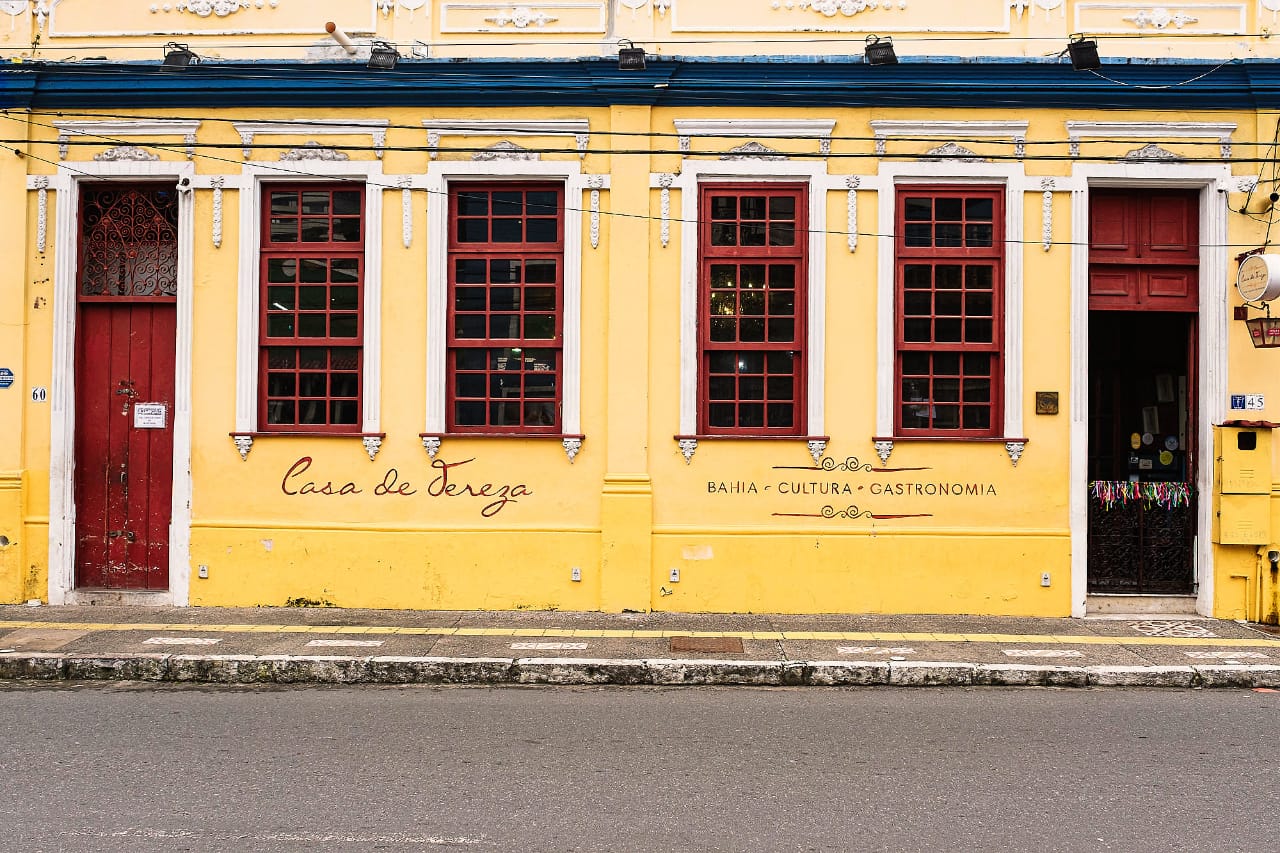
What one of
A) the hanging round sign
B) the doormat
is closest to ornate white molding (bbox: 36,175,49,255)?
the doormat

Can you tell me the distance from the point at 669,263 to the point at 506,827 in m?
6.19

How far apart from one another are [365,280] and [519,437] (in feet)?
7.17

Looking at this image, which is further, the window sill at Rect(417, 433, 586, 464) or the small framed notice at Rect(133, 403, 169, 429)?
the small framed notice at Rect(133, 403, 169, 429)

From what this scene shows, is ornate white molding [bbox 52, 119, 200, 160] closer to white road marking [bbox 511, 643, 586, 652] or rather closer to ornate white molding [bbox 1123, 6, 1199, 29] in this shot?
white road marking [bbox 511, 643, 586, 652]

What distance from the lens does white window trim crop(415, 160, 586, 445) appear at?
31.7 ft

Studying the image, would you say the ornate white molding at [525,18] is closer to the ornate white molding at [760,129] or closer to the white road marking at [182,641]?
the ornate white molding at [760,129]

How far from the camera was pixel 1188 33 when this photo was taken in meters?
9.57

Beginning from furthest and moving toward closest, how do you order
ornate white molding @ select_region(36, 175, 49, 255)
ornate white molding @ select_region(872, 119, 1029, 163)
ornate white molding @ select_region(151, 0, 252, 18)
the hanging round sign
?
ornate white molding @ select_region(151, 0, 252, 18) < ornate white molding @ select_region(36, 175, 49, 255) < ornate white molding @ select_region(872, 119, 1029, 163) < the hanging round sign

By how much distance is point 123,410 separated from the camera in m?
9.98

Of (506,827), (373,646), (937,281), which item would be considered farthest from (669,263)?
(506,827)

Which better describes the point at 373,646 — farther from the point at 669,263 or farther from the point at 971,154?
the point at 971,154

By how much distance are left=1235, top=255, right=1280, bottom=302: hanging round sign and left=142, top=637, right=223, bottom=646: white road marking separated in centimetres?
967

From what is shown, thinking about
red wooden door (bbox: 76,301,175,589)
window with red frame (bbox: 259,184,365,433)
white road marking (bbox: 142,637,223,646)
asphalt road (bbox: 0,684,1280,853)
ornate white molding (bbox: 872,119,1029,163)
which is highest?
ornate white molding (bbox: 872,119,1029,163)

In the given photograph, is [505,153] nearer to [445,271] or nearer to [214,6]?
[445,271]
